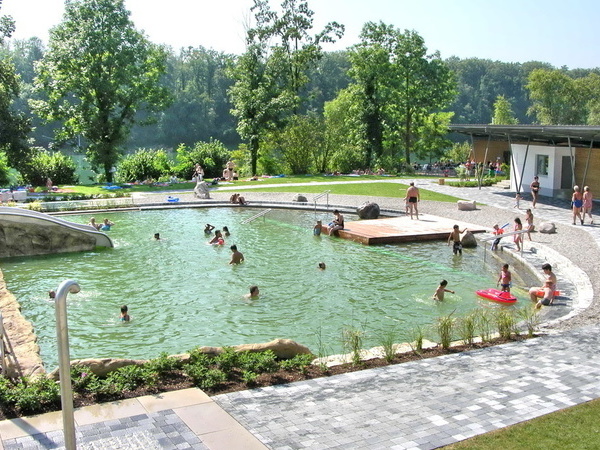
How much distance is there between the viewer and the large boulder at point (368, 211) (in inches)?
1160

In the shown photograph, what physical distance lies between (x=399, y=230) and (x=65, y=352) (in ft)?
65.3

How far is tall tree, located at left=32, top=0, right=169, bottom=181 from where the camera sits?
4188cm

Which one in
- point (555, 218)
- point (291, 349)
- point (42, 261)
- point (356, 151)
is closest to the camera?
point (291, 349)

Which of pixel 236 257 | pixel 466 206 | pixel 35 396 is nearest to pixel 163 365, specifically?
pixel 35 396

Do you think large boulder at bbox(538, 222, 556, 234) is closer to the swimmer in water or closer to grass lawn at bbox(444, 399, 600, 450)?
the swimmer in water

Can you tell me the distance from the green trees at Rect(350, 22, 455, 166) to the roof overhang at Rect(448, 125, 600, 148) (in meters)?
16.3

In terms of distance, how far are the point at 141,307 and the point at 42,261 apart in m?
7.12

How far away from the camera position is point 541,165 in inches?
1344

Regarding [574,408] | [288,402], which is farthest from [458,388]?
[288,402]

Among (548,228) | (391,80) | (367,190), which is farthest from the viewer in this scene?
(391,80)

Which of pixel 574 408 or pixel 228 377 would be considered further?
pixel 228 377

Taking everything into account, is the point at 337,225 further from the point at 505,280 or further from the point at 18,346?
the point at 18,346

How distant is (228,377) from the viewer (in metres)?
10.2

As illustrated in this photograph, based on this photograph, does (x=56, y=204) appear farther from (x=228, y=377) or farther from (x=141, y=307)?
(x=228, y=377)
